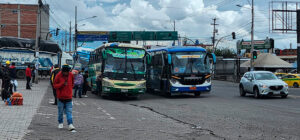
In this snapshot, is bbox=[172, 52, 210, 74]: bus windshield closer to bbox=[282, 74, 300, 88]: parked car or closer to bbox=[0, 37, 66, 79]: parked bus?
bbox=[282, 74, 300, 88]: parked car

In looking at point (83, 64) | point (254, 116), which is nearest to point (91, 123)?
point (254, 116)

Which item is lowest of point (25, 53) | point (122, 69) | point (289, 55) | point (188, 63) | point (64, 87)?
point (64, 87)

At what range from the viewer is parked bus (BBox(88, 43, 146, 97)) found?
20.7 meters

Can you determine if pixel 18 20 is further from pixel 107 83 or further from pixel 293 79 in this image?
pixel 107 83

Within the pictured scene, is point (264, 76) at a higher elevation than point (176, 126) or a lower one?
higher

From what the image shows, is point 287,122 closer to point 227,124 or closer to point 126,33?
point 227,124

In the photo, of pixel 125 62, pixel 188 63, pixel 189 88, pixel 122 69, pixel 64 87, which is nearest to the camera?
pixel 64 87

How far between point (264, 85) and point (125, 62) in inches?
301

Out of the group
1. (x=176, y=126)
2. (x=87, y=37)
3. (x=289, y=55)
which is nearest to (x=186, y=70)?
(x=176, y=126)

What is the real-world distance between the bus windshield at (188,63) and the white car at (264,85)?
8.61 feet

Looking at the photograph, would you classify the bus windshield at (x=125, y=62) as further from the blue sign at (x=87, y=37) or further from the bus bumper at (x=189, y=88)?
the blue sign at (x=87, y=37)

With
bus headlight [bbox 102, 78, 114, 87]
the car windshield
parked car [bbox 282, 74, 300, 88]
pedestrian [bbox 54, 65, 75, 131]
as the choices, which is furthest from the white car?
parked car [bbox 282, 74, 300, 88]

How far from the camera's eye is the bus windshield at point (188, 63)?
22.2 m

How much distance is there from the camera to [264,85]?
20984mm
